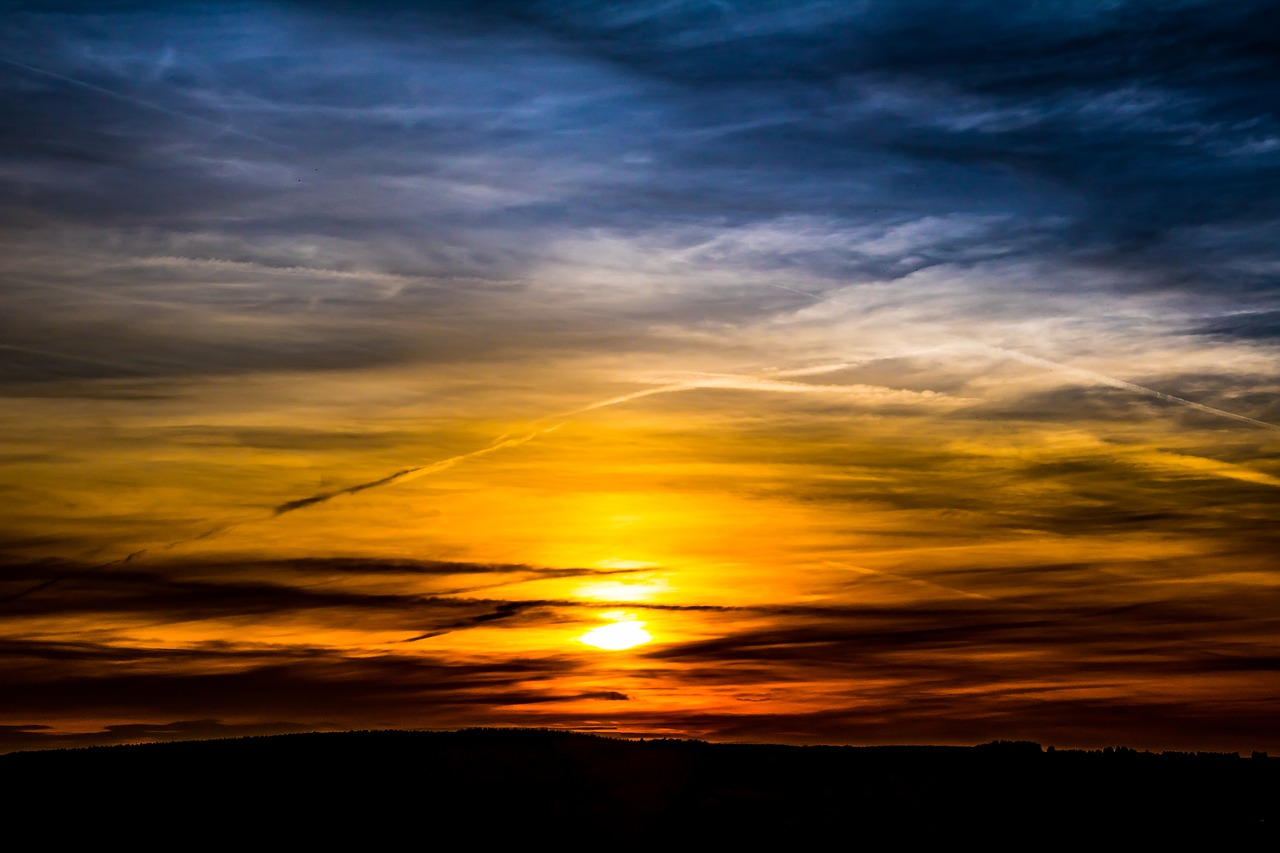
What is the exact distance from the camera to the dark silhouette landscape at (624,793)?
64.4 m

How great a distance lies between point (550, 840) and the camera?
210 ft

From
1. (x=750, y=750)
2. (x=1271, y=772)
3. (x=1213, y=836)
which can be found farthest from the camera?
(x=750, y=750)

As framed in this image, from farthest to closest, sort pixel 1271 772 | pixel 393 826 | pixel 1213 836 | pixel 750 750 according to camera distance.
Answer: pixel 750 750, pixel 1271 772, pixel 393 826, pixel 1213 836

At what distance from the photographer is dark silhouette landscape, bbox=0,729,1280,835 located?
64438mm

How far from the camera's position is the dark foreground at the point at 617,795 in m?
64.1

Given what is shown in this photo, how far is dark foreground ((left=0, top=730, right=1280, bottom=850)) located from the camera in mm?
64062

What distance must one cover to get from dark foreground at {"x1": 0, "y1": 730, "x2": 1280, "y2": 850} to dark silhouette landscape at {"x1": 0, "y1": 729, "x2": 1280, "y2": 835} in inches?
4.9

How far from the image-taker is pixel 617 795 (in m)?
69.6

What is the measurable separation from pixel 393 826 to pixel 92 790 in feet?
55.7

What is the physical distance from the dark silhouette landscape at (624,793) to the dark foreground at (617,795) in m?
0.12

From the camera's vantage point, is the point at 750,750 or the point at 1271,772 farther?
the point at 750,750

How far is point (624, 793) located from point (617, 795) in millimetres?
408

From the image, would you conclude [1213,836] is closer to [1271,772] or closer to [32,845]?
[1271,772]

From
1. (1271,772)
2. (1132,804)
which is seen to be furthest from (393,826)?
(1271,772)
